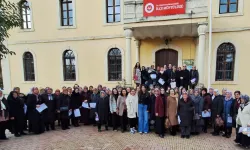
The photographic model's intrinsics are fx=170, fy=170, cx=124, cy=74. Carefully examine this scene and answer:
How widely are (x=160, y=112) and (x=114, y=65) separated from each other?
7.26m

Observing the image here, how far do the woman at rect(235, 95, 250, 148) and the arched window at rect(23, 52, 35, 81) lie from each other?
14.3 metres

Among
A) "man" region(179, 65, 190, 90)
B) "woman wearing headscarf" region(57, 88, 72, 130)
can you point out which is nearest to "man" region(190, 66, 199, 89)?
"man" region(179, 65, 190, 90)

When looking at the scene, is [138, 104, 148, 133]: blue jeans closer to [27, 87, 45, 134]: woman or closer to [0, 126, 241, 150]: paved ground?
[0, 126, 241, 150]: paved ground

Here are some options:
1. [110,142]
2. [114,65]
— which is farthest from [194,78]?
[114,65]

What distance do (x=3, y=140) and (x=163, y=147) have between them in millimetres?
5537

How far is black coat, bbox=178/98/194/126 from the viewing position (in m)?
5.85

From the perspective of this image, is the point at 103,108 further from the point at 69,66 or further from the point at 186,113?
the point at 69,66

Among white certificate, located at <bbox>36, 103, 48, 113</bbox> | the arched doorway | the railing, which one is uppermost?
the railing

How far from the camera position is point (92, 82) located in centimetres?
1296

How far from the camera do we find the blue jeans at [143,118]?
6.33m

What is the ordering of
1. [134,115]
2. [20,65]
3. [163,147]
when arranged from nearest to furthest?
1. [163,147]
2. [134,115]
3. [20,65]

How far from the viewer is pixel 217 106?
5957 millimetres

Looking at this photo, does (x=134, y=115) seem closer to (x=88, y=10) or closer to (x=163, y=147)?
(x=163, y=147)

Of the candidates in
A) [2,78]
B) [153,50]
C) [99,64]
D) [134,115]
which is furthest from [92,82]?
[2,78]
